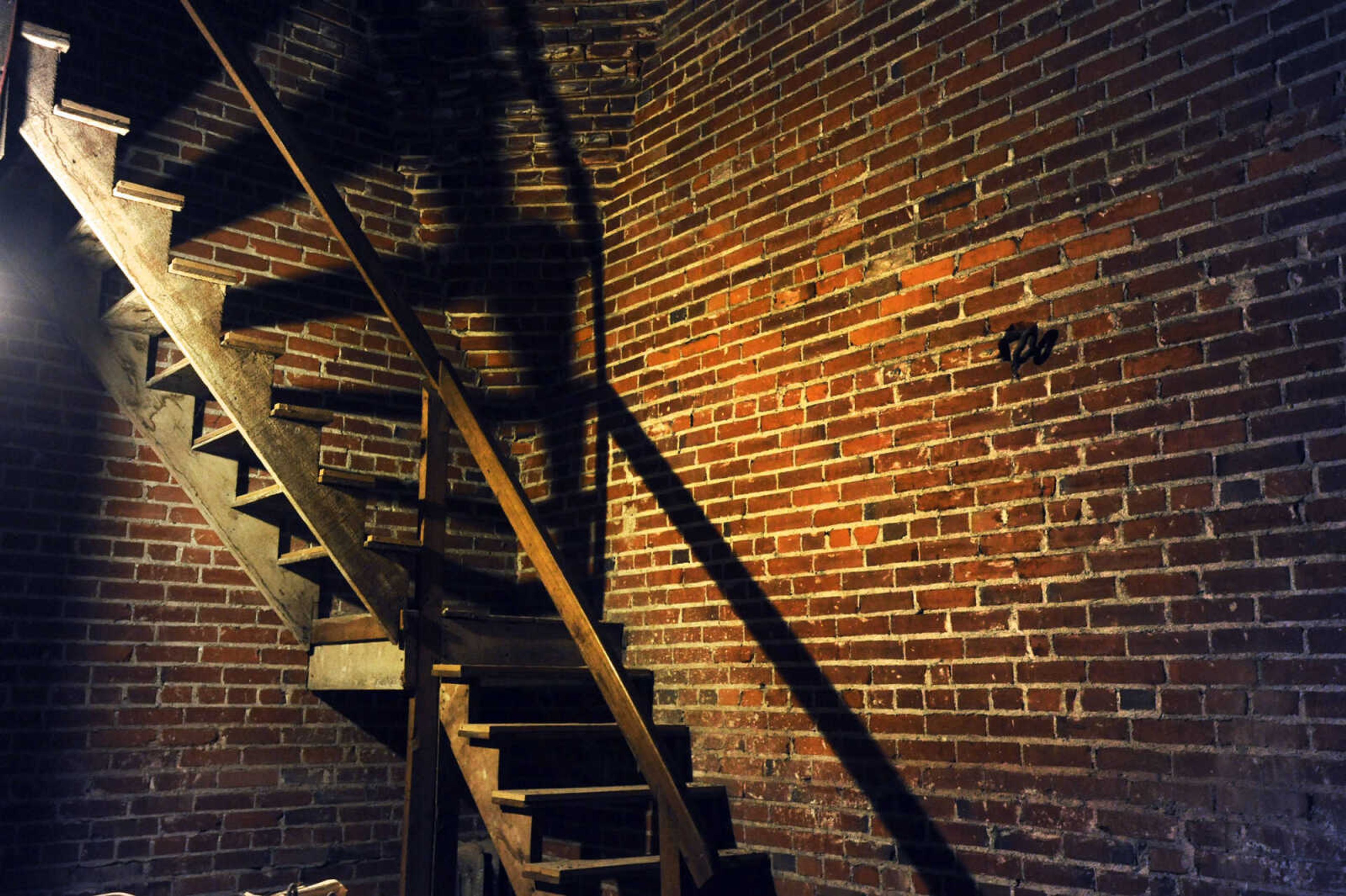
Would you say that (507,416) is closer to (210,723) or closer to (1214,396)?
(210,723)

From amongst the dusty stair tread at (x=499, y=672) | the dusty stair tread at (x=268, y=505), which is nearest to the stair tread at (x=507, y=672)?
the dusty stair tread at (x=499, y=672)

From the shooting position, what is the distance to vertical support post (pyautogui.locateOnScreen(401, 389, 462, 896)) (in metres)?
3.21

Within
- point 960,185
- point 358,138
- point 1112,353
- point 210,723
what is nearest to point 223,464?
point 210,723

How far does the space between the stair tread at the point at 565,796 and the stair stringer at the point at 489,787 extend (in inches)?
1.6

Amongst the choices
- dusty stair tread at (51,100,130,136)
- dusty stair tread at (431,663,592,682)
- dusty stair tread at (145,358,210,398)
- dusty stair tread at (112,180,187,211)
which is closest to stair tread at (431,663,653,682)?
dusty stair tread at (431,663,592,682)

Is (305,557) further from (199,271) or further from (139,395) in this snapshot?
(199,271)

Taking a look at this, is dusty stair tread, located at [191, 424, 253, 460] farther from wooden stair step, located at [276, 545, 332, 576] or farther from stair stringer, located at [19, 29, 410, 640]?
wooden stair step, located at [276, 545, 332, 576]

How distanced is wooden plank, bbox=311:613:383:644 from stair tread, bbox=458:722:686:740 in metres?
0.51

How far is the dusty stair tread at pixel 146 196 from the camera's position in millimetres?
3404

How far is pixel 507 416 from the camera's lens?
15.7ft

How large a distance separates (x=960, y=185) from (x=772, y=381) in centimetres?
93

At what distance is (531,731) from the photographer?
3.33 metres

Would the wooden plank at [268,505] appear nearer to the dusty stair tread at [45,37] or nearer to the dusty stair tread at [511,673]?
the dusty stair tread at [511,673]

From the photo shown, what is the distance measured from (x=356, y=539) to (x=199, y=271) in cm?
98
